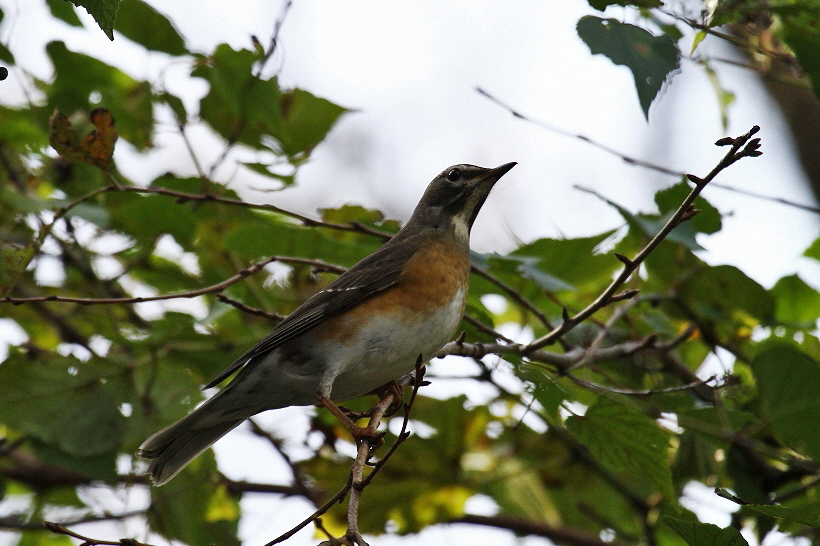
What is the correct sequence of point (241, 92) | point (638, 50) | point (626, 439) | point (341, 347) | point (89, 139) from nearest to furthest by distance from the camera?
1. point (638, 50)
2. point (626, 439)
3. point (89, 139)
4. point (341, 347)
5. point (241, 92)

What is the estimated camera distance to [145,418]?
4.86 metres

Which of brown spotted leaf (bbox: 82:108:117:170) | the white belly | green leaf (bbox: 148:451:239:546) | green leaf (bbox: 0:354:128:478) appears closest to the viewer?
brown spotted leaf (bbox: 82:108:117:170)

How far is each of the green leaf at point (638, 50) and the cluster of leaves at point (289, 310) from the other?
123cm

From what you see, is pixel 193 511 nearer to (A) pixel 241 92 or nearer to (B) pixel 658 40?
(A) pixel 241 92

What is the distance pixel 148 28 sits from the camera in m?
5.36

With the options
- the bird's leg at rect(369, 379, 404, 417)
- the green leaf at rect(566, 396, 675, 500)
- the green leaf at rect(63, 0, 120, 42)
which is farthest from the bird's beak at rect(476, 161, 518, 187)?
the green leaf at rect(63, 0, 120, 42)

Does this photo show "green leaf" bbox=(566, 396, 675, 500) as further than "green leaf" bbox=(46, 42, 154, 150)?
No

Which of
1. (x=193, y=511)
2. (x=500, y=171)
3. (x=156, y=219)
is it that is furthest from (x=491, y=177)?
(x=193, y=511)

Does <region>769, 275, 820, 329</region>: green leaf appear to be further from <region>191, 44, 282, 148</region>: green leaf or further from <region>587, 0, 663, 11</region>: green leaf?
<region>191, 44, 282, 148</region>: green leaf

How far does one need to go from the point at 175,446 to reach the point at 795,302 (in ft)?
12.2

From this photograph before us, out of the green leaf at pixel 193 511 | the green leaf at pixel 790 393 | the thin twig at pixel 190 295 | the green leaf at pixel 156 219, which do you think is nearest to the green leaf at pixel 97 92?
the green leaf at pixel 156 219

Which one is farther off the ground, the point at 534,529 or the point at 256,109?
the point at 256,109

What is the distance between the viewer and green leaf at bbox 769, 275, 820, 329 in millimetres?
4984

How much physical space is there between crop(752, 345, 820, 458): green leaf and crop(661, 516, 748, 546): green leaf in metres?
1.21
